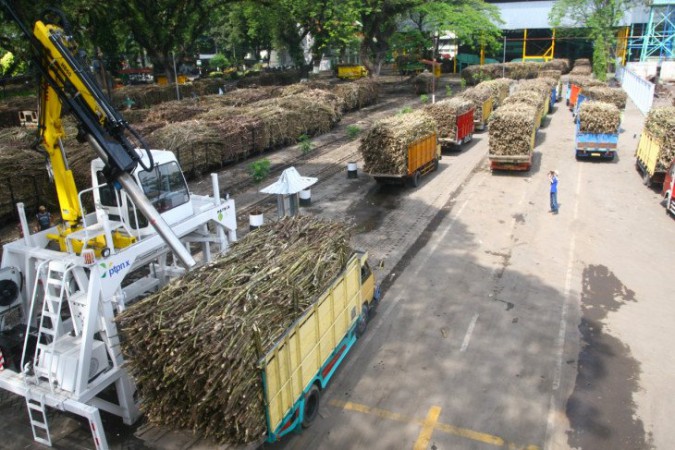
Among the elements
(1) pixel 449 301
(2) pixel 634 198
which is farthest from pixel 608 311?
(2) pixel 634 198

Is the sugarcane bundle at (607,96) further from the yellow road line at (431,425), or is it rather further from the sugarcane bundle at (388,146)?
the yellow road line at (431,425)

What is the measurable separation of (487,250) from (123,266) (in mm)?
11796

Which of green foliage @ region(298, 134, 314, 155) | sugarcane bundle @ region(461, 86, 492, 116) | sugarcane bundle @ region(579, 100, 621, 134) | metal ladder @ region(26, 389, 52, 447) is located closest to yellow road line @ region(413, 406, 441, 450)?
metal ladder @ region(26, 389, 52, 447)

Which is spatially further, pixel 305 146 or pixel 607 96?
pixel 607 96

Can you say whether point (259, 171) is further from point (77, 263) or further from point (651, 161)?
point (651, 161)

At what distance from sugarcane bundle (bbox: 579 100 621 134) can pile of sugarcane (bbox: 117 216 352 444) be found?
75.4ft

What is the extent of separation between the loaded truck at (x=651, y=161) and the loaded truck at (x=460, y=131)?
362 inches

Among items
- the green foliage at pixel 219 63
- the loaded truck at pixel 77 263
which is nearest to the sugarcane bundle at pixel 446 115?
the loaded truck at pixel 77 263

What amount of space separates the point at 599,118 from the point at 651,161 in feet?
15.4

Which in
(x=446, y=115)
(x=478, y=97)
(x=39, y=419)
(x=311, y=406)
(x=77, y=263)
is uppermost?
(x=478, y=97)

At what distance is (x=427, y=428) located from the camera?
373 inches

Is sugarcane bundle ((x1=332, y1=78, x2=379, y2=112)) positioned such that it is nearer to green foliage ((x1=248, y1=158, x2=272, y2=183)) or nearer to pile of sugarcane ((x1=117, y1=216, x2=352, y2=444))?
green foliage ((x1=248, y1=158, x2=272, y2=183))

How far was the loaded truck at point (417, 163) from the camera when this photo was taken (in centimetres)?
2283

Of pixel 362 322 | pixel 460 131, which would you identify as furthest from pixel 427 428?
pixel 460 131
